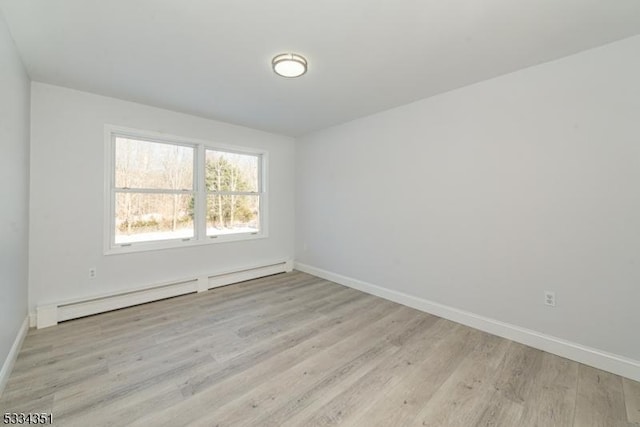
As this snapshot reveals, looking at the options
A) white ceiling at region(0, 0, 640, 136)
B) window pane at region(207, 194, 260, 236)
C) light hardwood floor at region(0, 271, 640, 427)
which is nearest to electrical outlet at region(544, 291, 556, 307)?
light hardwood floor at region(0, 271, 640, 427)

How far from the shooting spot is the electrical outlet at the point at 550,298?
2.26 metres

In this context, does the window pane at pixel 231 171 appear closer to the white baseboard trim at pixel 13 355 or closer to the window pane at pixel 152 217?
the window pane at pixel 152 217

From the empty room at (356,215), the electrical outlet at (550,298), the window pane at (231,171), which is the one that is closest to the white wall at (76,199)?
the empty room at (356,215)

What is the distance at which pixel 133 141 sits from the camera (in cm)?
329

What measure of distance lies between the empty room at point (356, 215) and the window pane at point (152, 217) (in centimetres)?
3

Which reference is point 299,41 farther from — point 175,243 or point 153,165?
point 175,243

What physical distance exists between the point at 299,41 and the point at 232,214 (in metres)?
2.89

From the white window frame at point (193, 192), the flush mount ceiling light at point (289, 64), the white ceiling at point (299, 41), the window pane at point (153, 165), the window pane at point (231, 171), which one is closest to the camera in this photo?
the white ceiling at point (299, 41)

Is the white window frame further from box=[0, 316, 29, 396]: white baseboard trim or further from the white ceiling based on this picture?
box=[0, 316, 29, 396]: white baseboard trim

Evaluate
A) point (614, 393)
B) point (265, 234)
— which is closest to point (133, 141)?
point (265, 234)

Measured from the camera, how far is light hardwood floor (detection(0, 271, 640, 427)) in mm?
1571

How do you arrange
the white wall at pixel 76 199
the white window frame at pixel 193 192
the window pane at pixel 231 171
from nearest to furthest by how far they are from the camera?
1. the white wall at pixel 76 199
2. the white window frame at pixel 193 192
3. the window pane at pixel 231 171

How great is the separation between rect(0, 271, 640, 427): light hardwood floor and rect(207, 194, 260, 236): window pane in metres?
1.48

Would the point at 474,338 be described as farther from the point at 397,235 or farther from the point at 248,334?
the point at 248,334
